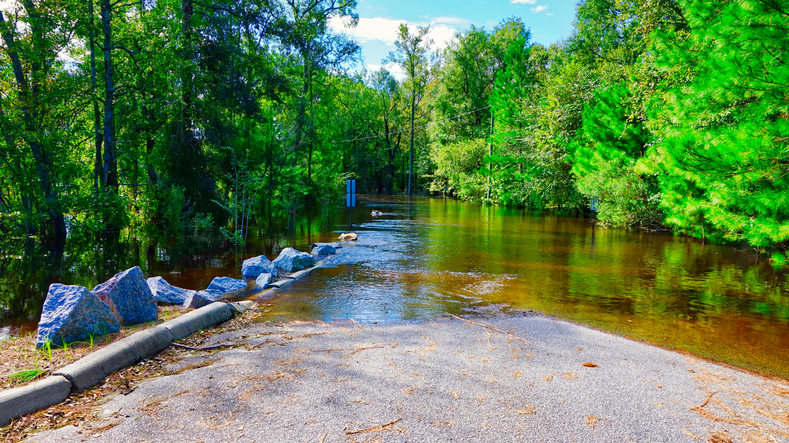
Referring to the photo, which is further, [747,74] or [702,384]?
[747,74]

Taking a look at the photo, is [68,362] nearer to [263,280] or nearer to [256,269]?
[263,280]

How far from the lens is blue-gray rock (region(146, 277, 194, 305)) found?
20.9 ft

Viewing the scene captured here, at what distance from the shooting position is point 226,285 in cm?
767

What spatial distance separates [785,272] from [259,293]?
11.1 m

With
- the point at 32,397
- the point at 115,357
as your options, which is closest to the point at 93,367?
the point at 115,357

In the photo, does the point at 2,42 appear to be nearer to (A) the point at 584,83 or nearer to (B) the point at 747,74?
(B) the point at 747,74

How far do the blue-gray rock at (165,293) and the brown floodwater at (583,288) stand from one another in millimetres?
1373

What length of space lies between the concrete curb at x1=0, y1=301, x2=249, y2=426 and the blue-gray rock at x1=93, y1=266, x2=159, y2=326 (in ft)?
1.94

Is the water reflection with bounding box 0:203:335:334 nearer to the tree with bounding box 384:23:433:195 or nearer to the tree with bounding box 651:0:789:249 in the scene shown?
the tree with bounding box 651:0:789:249

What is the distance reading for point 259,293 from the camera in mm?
7391

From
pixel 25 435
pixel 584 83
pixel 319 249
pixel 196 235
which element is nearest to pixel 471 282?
pixel 319 249

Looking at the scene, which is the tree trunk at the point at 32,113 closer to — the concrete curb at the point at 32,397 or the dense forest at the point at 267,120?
the dense forest at the point at 267,120

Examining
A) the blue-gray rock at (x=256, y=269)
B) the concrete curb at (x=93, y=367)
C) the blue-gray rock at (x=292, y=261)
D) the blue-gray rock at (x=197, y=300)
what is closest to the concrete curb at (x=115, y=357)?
the concrete curb at (x=93, y=367)

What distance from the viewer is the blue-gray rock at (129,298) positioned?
4.89m
